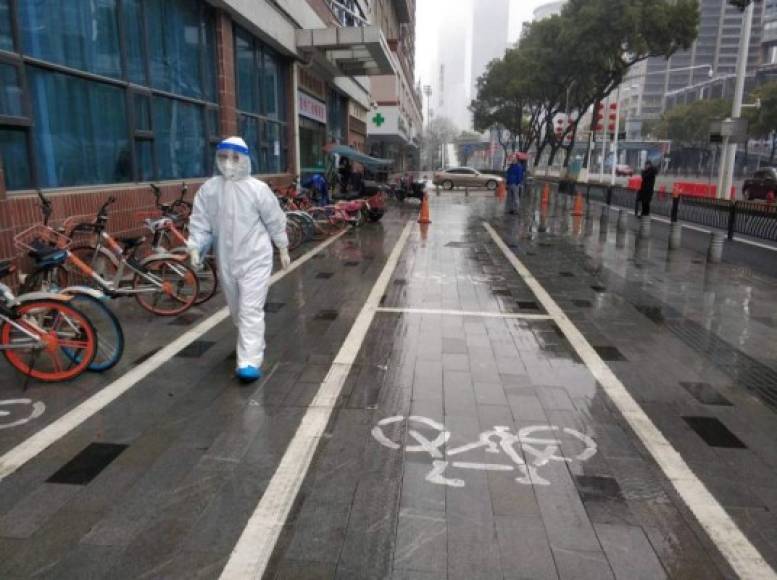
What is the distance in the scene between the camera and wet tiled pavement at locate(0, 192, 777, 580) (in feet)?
8.87

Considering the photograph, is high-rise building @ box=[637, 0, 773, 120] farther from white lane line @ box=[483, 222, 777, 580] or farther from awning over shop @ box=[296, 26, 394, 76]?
white lane line @ box=[483, 222, 777, 580]

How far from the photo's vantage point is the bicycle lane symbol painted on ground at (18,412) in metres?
3.96

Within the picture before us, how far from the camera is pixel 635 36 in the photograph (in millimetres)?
25828

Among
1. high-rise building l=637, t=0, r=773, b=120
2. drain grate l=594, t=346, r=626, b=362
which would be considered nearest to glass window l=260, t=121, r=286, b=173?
drain grate l=594, t=346, r=626, b=362

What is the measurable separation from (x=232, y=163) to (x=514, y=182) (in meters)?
16.0

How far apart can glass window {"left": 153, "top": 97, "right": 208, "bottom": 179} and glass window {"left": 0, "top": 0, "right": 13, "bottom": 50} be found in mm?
3373

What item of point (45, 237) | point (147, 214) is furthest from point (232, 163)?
point (147, 214)

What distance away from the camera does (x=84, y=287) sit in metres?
4.96

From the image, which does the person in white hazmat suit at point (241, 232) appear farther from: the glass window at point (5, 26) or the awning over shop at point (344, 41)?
the awning over shop at point (344, 41)

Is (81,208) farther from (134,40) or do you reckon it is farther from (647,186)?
(647,186)

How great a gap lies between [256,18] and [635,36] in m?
18.8

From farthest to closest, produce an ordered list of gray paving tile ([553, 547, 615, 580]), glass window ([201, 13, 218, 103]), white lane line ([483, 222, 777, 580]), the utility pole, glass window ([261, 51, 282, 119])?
the utility pole
glass window ([261, 51, 282, 119])
glass window ([201, 13, 218, 103])
white lane line ([483, 222, 777, 580])
gray paving tile ([553, 547, 615, 580])

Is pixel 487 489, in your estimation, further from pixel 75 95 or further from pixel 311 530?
pixel 75 95

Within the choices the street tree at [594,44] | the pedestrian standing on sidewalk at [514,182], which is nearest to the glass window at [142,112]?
the pedestrian standing on sidewalk at [514,182]
